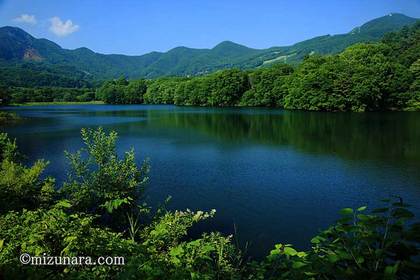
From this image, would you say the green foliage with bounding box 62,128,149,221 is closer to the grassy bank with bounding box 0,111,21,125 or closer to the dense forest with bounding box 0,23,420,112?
the grassy bank with bounding box 0,111,21,125

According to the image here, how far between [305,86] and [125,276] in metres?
89.2

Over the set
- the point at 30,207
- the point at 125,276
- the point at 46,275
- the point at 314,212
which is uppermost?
the point at 125,276

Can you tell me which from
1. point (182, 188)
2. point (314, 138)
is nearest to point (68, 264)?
point (182, 188)

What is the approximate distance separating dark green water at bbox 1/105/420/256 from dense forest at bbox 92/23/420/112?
35.7 meters

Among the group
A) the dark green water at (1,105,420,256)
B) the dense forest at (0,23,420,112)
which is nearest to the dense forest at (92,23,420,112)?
the dense forest at (0,23,420,112)

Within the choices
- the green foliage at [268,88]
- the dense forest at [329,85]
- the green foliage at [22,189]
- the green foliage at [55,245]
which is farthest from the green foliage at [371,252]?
the green foliage at [268,88]

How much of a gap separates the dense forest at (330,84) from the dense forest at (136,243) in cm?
7670

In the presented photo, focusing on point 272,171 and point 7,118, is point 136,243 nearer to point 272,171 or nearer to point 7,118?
point 272,171

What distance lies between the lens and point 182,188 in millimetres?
22266

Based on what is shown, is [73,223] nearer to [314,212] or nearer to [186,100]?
[314,212]

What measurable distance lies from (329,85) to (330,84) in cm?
40

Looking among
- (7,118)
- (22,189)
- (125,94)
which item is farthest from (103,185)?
(125,94)

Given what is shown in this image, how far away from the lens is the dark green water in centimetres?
1739

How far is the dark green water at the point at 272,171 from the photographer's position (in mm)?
17391
